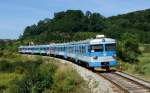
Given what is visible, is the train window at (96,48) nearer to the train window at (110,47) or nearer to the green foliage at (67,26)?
the train window at (110,47)

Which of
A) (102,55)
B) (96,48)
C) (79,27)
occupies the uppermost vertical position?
(79,27)

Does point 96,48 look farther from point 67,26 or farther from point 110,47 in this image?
point 67,26

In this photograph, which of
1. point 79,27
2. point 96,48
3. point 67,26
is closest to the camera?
point 96,48

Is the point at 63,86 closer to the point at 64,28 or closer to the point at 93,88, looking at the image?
the point at 93,88

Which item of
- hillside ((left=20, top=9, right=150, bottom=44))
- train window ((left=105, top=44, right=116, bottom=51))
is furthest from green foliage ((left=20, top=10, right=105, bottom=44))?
train window ((left=105, top=44, right=116, bottom=51))

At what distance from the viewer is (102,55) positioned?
3048 cm

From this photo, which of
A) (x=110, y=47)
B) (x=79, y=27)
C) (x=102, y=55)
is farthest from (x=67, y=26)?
(x=102, y=55)

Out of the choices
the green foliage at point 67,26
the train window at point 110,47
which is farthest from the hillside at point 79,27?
the train window at point 110,47

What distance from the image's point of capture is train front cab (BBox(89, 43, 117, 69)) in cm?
3040

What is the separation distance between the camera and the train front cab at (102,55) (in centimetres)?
3040

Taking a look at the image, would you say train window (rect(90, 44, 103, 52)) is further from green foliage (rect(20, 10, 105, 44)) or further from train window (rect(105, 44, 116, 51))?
green foliage (rect(20, 10, 105, 44))

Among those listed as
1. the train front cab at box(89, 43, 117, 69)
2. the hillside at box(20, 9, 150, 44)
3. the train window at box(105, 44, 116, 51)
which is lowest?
the train front cab at box(89, 43, 117, 69)

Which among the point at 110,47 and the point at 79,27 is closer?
the point at 110,47

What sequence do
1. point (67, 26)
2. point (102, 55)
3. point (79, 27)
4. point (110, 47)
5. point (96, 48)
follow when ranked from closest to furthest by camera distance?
point (102, 55) → point (96, 48) → point (110, 47) → point (67, 26) → point (79, 27)
